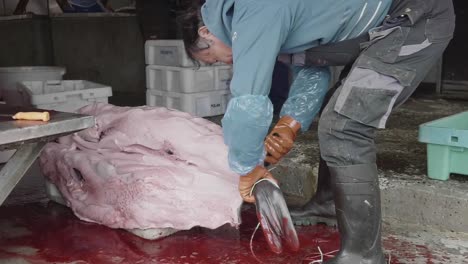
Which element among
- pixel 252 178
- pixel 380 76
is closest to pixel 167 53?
pixel 252 178

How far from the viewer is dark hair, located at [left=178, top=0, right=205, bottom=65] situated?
92.8 inches

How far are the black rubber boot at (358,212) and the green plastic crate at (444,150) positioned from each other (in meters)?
0.94

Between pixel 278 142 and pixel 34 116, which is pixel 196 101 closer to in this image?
pixel 278 142

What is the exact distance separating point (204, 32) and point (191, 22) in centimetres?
10

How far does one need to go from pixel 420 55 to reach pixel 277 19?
0.63 metres

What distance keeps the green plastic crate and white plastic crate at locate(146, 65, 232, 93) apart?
2.91m

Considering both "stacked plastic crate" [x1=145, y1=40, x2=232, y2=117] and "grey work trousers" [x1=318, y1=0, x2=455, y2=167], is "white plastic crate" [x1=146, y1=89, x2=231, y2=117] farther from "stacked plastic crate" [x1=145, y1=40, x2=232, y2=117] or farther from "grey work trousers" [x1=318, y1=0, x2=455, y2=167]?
"grey work trousers" [x1=318, y1=0, x2=455, y2=167]

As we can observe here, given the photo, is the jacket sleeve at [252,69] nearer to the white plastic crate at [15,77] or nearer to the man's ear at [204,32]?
the man's ear at [204,32]

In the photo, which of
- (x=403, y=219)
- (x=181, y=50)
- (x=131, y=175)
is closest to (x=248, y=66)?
(x=131, y=175)

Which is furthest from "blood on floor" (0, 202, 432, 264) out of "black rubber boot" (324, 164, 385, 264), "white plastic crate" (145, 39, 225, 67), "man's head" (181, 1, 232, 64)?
"white plastic crate" (145, 39, 225, 67)

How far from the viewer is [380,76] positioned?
2.17 metres

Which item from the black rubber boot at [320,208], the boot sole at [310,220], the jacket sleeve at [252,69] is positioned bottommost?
the boot sole at [310,220]

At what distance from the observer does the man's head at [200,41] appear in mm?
2328

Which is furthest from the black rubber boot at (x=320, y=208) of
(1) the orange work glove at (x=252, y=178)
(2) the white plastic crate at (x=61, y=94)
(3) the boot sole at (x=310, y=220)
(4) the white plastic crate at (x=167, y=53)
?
(4) the white plastic crate at (x=167, y=53)
